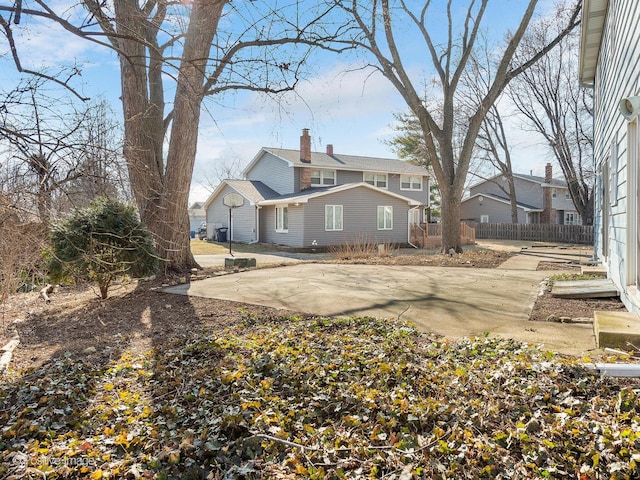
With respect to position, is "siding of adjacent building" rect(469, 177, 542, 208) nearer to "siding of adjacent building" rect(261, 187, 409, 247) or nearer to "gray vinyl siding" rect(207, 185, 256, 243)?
"siding of adjacent building" rect(261, 187, 409, 247)

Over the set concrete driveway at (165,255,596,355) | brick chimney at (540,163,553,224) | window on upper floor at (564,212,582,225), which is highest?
brick chimney at (540,163,553,224)

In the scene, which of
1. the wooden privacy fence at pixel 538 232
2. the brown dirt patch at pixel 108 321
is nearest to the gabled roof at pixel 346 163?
the wooden privacy fence at pixel 538 232

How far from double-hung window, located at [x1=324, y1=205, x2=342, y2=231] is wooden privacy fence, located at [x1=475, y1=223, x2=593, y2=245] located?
14626mm

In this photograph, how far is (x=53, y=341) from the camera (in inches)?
196

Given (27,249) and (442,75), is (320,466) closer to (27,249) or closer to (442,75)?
(27,249)

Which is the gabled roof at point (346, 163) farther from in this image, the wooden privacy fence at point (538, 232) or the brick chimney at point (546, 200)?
the brick chimney at point (546, 200)

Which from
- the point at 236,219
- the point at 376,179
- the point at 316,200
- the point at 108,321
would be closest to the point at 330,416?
the point at 108,321

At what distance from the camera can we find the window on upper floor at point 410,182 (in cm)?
2989

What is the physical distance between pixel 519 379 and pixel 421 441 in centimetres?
95

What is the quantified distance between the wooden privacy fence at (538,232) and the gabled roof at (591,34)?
18.3 meters

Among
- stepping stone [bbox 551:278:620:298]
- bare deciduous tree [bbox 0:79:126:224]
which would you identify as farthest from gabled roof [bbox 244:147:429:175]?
bare deciduous tree [bbox 0:79:126:224]

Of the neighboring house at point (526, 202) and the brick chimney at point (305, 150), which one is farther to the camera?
the neighboring house at point (526, 202)

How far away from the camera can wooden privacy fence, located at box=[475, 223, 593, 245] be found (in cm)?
2706

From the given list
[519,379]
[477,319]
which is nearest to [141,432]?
[519,379]
